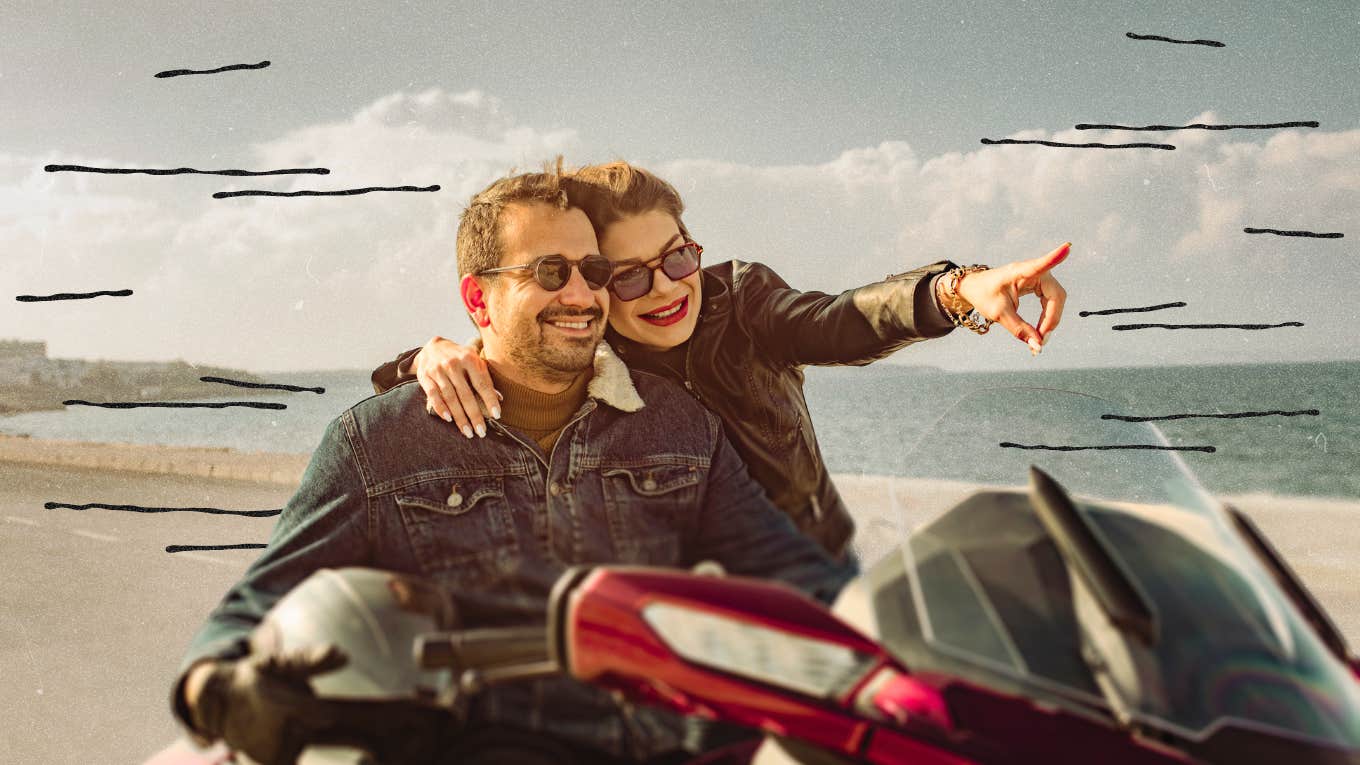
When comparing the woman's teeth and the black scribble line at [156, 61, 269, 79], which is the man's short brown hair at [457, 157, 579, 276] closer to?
the woman's teeth

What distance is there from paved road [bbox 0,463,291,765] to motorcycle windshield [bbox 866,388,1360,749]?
8.44 ft

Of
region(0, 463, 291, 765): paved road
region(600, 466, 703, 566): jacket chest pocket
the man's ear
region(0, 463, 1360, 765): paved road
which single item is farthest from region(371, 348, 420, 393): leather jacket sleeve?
region(0, 463, 291, 765): paved road

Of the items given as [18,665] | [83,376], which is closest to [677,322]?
[83,376]

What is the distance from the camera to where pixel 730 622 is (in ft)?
3.07

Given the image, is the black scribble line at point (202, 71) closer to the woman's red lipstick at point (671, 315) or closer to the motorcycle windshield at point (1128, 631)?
the woman's red lipstick at point (671, 315)

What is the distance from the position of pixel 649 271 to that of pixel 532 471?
0.48m

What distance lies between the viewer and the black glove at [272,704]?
1.04 metres

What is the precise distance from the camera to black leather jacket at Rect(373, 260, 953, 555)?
6.48 ft

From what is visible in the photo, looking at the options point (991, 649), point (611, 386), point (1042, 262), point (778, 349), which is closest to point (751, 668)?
point (991, 649)

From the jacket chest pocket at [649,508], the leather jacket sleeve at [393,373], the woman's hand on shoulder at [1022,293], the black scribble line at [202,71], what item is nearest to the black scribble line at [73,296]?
the black scribble line at [202,71]

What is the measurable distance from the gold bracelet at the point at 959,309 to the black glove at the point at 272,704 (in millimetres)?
1248

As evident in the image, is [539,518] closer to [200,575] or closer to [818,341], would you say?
[818,341]

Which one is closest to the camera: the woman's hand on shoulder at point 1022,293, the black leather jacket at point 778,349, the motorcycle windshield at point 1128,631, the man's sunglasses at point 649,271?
the motorcycle windshield at point 1128,631

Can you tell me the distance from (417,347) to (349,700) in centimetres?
124
